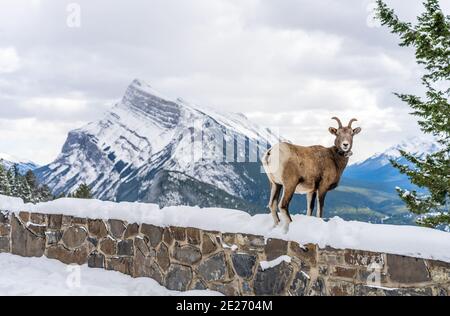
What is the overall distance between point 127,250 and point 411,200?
9.74 metres

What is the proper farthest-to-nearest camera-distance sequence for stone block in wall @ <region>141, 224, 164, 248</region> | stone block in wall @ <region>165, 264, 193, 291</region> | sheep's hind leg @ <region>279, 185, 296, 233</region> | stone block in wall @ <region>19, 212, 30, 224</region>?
stone block in wall @ <region>19, 212, 30, 224</region> < stone block in wall @ <region>141, 224, 164, 248</region> < stone block in wall @ <region>165, 264, 193, 291</region> < sheep's hind leg @ <region>279, 185, 296, 233</region>

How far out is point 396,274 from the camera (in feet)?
14.6

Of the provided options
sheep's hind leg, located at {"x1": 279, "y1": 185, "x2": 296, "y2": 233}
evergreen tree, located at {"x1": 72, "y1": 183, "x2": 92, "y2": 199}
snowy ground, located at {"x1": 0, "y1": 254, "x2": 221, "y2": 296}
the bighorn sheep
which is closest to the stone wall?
snowy ground, located at {"x1": 0, "y1": 254, "x2": 221, "y2": 296}

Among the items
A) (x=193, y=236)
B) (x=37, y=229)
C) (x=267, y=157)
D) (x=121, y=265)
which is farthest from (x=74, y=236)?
(x=267, y=157)

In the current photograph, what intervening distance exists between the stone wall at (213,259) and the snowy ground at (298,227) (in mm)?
75

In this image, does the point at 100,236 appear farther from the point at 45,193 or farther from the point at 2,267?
the point at 45,193

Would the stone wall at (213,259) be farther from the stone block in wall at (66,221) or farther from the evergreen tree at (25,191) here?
the evergreen tree at (25,191)

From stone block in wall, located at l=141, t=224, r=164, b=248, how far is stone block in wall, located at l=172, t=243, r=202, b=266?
0.89ft

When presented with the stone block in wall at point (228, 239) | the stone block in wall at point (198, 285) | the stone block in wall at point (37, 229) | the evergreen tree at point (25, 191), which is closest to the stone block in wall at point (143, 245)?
the stone block in wall at point (198, 285)

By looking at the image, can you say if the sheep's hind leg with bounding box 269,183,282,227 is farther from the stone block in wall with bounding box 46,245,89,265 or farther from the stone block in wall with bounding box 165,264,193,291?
the stone block in wall with bounding box 46,245,89,265

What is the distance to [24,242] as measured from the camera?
767 cm

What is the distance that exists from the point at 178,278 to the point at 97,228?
1529 mm

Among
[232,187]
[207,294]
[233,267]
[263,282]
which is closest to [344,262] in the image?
[263,282]

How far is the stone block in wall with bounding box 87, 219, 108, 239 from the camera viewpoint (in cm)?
673
